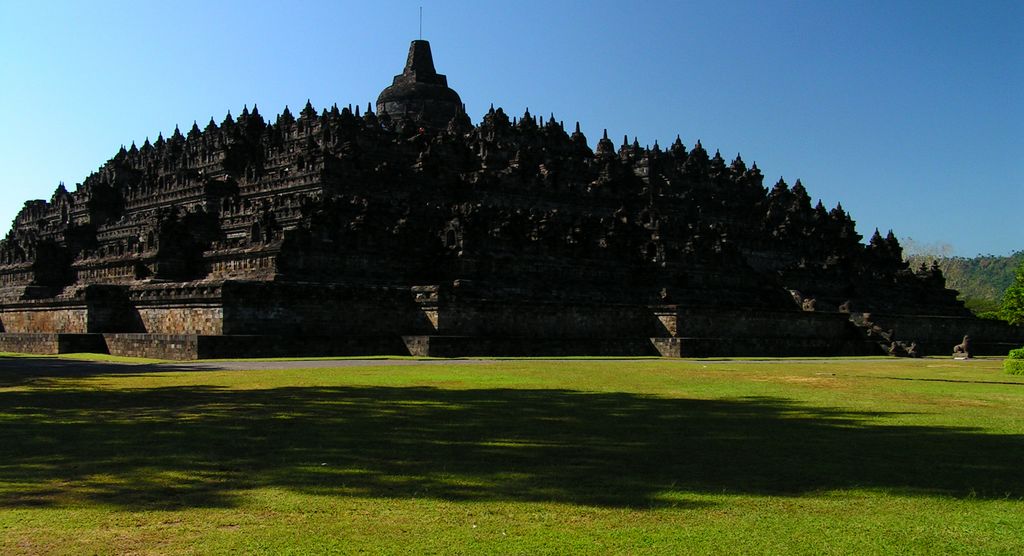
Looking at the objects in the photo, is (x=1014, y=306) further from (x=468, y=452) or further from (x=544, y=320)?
(x=468, y=452)

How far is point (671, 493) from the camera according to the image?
28.6ft

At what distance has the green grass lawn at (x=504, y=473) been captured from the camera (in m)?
7.32

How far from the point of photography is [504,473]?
31.6ft

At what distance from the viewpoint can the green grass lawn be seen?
7.32 m

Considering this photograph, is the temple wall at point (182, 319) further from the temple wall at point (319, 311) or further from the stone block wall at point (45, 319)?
the stone block wall at point (45, 319)

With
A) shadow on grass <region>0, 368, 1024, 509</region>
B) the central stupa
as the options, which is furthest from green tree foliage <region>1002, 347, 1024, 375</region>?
the central stupa

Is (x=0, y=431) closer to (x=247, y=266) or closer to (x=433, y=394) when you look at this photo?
(x=433, y=394)

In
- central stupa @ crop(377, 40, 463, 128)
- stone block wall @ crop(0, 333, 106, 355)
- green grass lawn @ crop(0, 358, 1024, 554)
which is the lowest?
green grass lawn @ crop(0, 358, 1024, 554)

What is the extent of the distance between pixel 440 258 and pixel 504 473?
3601 centimetres

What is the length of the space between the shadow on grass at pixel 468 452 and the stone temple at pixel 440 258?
66.1 feet

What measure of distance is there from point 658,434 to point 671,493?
3.86 meters

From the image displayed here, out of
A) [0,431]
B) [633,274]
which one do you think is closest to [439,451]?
[0,431]

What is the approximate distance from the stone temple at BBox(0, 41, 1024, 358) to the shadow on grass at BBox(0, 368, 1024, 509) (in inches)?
793

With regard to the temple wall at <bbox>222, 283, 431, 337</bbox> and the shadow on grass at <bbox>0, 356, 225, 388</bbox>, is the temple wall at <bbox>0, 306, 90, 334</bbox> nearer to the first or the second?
the temple wall at <bbox>222, 283, 431, 337</bbox>
